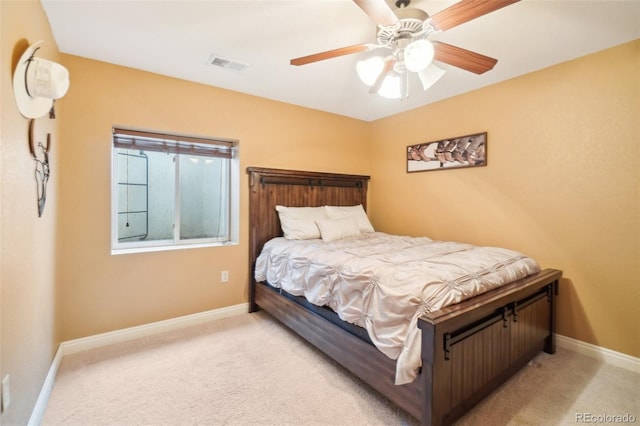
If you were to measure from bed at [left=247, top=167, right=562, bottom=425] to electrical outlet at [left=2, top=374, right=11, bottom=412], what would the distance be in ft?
5.16

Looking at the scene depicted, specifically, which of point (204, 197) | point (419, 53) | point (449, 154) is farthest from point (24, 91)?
point (449, 154)

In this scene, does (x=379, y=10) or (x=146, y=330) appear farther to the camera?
(x=146, y=330)

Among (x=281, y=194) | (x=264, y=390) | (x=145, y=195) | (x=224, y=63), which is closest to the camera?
(x=264, y=390)

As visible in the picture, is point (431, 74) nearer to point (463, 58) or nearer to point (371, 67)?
point (463, 58)

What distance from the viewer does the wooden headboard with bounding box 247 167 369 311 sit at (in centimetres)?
314

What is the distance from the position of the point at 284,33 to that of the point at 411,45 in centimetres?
95

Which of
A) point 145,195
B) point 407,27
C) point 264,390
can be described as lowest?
point 264,390

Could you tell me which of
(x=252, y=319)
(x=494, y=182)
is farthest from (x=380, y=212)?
(x=252, y=319)

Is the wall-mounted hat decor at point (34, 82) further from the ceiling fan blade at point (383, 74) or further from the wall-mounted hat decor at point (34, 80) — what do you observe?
the ceiling fan blade at point (383, 74)

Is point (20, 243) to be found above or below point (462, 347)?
above

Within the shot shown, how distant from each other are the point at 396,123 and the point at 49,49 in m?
3.37

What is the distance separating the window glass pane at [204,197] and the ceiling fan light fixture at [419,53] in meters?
2.26

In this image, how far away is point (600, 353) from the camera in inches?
88.7

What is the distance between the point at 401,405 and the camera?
4.99 ft
